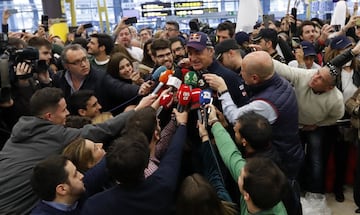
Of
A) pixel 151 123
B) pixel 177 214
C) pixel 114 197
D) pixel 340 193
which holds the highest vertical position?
pixel 151 123

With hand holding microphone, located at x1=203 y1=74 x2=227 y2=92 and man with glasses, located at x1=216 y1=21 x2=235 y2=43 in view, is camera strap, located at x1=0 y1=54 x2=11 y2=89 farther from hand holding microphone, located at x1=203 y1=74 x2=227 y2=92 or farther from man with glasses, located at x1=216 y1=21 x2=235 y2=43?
man with glasses, located at x1=216 y1=21 x2=235 y2=43

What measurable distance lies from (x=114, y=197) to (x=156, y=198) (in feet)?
0.56

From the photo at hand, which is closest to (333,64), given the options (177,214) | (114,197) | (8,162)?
(177,214)

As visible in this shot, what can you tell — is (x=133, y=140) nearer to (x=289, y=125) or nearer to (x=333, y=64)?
(x=289, y=125)

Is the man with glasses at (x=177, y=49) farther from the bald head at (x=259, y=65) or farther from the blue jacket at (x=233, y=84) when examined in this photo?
the bald head at (x=259, y=65)

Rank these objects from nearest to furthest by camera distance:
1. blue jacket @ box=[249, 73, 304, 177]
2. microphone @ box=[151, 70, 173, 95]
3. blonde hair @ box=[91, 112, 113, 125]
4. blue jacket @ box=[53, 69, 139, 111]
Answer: blue jacket @ box=[249, 73, 304, 177] < microphone @ box=[151, 70, 173, 95] < blonde hair @ box=[91, 112, 113, 125] < blue jacket @ box=[53, 69, 139, 111]

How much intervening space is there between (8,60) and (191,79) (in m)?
1.35

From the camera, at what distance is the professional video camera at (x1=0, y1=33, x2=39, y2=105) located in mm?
2479

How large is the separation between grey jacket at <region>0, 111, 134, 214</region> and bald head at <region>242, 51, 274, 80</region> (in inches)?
33.0

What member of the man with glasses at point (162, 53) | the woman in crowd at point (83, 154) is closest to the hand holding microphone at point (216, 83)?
the woman in crowd at point (83, 154)

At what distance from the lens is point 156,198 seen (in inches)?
59.7

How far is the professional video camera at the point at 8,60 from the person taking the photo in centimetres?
248

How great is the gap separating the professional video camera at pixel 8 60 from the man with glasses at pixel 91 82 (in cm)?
25

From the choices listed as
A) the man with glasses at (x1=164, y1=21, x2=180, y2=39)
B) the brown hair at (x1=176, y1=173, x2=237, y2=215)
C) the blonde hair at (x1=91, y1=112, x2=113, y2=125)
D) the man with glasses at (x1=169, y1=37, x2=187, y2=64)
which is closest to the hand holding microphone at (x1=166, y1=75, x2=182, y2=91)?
the blonde hair at (x1=91, y1=112, x2=113, y2=125)
